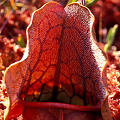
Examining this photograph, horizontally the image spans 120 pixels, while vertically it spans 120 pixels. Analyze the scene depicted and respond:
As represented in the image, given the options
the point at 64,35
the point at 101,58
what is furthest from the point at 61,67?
the point at 101,58

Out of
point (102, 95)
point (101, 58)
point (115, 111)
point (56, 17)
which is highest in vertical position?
point (56, 17)

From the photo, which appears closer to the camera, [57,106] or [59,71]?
[57,106]

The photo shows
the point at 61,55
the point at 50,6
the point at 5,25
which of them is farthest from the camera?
the point at 5,25

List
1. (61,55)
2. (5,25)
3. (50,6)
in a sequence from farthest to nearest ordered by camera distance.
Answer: (5,25), (61,55), (50,6)

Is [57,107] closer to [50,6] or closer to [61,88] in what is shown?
[61,88]

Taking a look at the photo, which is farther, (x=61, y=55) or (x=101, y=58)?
(x=61, y=55)

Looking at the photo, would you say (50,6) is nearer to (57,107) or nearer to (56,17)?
(56,17)

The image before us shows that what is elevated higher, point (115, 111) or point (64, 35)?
point (64, 35)
